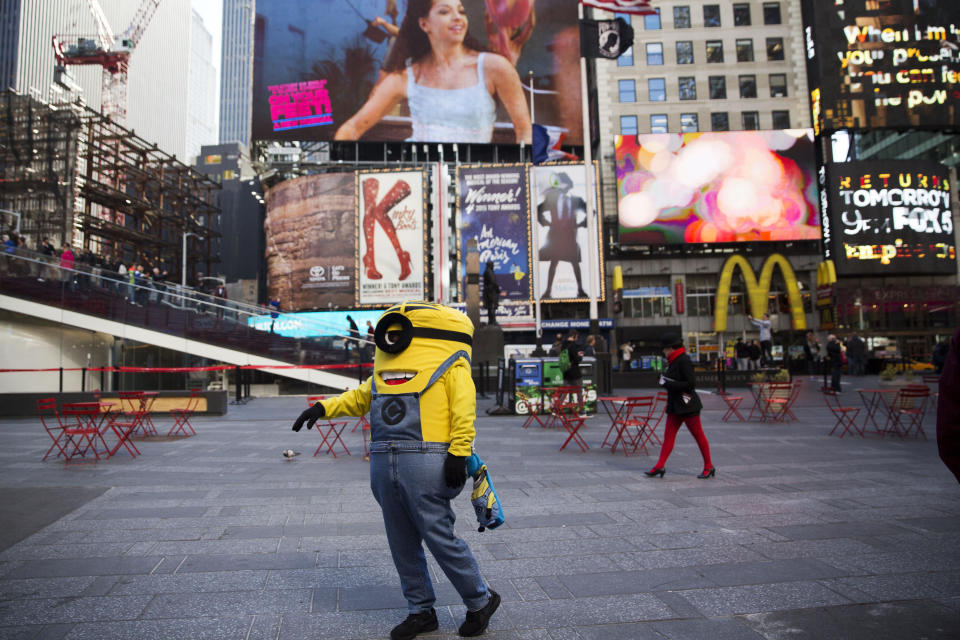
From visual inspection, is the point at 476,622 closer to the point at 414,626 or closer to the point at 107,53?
the point at 414,626

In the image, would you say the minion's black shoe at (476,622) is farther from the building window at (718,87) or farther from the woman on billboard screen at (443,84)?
the building window at (718,87)

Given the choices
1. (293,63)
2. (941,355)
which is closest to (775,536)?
(941,355)

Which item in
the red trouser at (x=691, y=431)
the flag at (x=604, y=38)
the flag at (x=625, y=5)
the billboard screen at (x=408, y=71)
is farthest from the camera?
the billboard screen at (x=408, y=71)

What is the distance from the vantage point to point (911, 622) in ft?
10.8

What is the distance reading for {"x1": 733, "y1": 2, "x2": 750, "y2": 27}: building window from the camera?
148 ft

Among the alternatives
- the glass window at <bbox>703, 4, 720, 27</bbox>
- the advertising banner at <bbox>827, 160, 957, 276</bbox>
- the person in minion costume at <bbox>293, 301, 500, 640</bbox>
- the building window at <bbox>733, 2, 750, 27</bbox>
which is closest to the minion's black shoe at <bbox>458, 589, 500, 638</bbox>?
the person in minion costume at <bbox>293, 301, 500, 640</bbox>

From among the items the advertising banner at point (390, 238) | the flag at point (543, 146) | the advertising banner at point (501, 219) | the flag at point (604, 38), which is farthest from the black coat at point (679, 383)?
the advertising banner at point (390, 238)

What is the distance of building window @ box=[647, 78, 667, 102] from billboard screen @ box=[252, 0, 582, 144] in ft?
17.4

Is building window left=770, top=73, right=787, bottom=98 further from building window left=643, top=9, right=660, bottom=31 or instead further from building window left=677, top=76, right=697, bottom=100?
building window left=643, top=9, right=660, bottom=31

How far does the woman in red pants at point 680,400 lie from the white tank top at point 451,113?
39.3m

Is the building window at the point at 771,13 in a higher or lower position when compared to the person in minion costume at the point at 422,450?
higher

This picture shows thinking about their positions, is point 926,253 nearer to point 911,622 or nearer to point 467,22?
point 467,22

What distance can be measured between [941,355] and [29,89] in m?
64.6

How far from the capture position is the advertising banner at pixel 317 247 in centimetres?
4131
